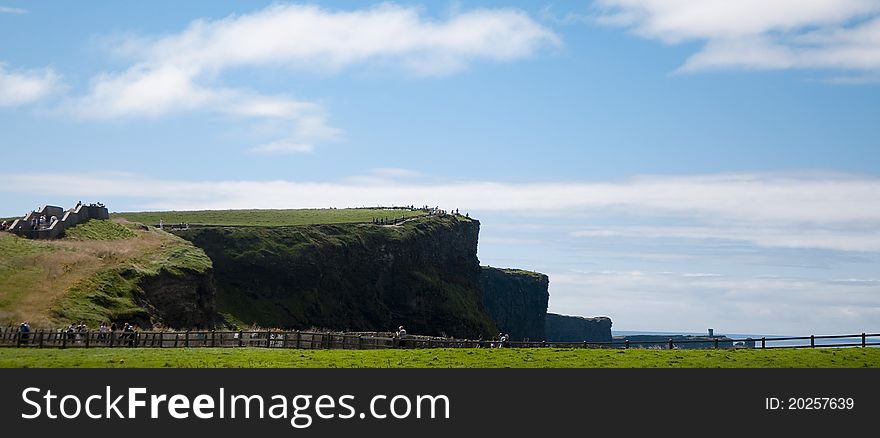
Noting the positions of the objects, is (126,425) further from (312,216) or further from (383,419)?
(312,216)

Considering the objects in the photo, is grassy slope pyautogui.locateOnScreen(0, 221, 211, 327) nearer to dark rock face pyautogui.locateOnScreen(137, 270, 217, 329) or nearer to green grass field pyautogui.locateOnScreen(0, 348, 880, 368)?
dark rock face pyautogui.locateOnScreen(137, 270, 217, 329)

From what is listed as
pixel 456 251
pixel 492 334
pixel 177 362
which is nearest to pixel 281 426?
pixel 177 362

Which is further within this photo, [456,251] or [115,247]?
[456,251]

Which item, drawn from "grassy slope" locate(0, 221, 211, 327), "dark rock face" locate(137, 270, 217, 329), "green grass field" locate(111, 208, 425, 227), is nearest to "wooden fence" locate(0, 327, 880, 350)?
"grassy slope" locate(0, 221, 211, 327)

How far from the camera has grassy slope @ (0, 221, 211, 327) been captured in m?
73.0

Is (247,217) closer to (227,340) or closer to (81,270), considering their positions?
(81,270)

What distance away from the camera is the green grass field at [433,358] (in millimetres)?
41938

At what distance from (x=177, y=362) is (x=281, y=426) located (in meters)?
14.1

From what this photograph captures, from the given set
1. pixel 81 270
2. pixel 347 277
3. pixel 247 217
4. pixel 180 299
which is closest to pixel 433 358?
pixel 81 270

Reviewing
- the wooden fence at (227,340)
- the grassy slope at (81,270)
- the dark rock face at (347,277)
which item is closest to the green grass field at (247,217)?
the dark rock face at (347,277)

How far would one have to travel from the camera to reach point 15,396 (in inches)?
1197

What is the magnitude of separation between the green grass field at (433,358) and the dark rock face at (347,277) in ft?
253

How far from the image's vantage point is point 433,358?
1859 inches

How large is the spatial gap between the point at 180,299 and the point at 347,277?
59.5m
